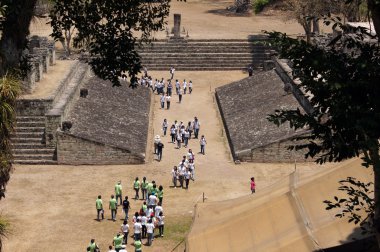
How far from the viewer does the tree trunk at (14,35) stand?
1349 cm

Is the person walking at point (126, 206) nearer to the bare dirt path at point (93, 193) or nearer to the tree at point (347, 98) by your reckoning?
the bare dirt path at point (93, 193)

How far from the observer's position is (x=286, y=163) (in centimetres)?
3288

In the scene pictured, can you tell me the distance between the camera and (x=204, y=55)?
5250 cm

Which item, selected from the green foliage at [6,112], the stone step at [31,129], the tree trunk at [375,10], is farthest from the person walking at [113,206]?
the tree trunk at [375,10]

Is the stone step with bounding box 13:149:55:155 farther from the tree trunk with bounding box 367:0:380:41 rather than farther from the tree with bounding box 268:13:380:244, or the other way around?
the tree trunk with bounding box 367:0:380:41

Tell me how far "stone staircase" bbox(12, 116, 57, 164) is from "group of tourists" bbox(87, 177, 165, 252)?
213 inches

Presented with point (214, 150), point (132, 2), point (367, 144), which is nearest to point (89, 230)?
point (214, 150)

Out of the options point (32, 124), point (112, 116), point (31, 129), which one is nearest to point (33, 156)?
point (31, 129)

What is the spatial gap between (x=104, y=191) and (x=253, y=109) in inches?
443

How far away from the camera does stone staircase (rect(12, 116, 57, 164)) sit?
32.9 metres

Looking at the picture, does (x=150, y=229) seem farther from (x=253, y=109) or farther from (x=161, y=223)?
(x=253, y=109)

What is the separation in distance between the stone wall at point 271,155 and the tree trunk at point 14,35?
20245mm

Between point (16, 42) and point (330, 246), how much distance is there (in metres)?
7.84

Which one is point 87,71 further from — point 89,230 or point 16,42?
point 16,42
